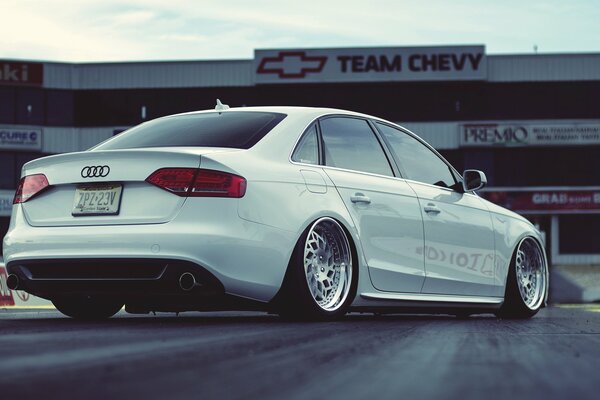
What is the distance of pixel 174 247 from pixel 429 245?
2.45 metres

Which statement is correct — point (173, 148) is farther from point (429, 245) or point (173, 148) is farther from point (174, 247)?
point (429, 245)

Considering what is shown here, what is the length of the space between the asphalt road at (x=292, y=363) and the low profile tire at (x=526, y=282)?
3.10 m

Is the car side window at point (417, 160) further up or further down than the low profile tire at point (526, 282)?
further up

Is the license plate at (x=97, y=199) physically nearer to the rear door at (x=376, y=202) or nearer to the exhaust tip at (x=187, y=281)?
the exhaust tip at (x=187, y=281)

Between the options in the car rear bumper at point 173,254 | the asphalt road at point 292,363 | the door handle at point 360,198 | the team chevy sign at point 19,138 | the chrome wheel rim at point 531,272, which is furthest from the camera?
the team chevy sign at point 19,138

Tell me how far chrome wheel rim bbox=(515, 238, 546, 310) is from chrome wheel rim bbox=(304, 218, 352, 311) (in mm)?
2693

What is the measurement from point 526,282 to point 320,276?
10.4ft

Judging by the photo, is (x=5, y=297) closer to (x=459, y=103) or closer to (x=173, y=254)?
(x=173, y=254)

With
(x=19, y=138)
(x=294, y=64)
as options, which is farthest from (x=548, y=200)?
(x=19, y=138)

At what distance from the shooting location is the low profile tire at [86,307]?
289 inches

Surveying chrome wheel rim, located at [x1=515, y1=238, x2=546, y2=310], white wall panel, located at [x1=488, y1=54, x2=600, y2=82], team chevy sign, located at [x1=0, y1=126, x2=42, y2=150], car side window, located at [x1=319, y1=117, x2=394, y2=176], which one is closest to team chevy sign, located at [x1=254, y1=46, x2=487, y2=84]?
white wall panel, located at [x1=488, y1=54, x2=600, y2=82]

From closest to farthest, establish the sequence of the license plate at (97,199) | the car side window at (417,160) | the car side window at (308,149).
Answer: the license plate at (97,199) < the car side window at (308,149) < the car side window at (417,160)

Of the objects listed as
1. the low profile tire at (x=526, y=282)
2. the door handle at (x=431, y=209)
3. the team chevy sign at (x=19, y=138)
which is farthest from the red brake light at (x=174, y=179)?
the team chevy sign at (x=19, y=138)

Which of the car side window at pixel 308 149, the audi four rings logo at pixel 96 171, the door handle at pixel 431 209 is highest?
the car side window at pixel 308 149
